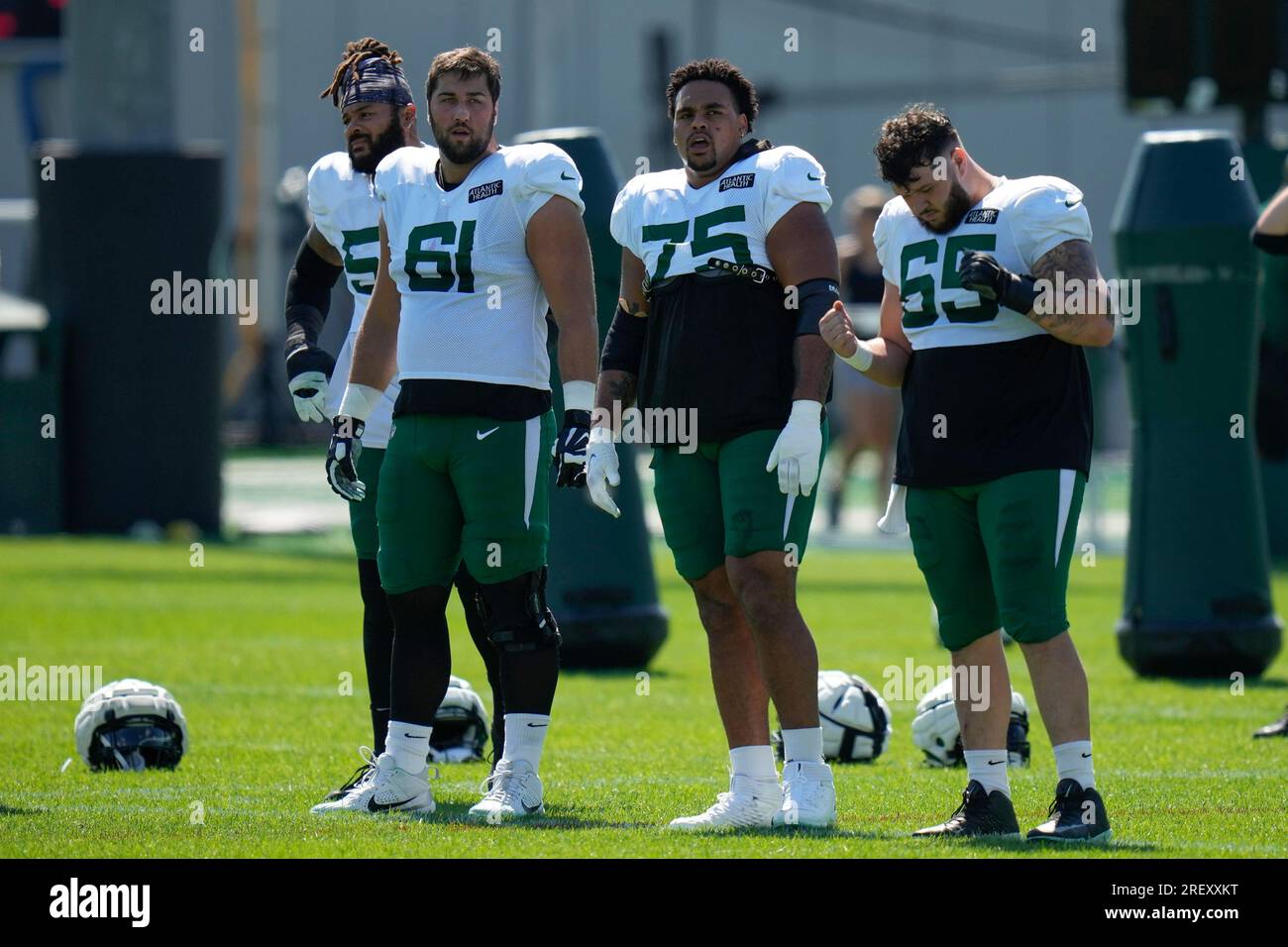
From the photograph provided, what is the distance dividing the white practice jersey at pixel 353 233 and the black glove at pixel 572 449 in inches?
32.6

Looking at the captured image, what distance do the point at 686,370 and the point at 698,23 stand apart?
105 feet

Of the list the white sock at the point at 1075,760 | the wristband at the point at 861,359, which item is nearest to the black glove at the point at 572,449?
the wristband at the point at 861,359

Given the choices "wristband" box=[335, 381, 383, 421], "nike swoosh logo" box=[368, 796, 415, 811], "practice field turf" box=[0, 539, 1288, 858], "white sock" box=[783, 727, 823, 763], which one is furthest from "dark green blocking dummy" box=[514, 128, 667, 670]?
"white sock" box=[783, 727, 823, 763]

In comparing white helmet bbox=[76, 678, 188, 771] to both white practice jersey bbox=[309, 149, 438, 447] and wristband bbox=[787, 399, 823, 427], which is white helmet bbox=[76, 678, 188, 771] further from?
wristband bbox=[787, 399, 823, 427]

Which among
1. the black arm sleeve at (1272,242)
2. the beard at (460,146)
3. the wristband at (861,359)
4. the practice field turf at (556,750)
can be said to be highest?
the beard at (460,146)

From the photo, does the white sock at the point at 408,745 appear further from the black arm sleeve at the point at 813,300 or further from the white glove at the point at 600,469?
the black arm sleeve at the point at 813,300

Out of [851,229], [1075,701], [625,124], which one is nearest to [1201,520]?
[1075,701]

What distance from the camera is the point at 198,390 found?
18203 millimetres

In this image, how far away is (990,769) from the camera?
6133 mm

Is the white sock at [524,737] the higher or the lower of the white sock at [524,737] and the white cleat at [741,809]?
the higher

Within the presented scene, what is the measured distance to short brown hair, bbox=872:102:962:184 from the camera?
605cm

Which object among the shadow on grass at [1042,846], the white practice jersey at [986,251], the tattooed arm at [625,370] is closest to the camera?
the shadow on grass at [1042,846]

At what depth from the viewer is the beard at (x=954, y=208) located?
6133 millimetres

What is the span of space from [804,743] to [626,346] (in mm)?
1267
